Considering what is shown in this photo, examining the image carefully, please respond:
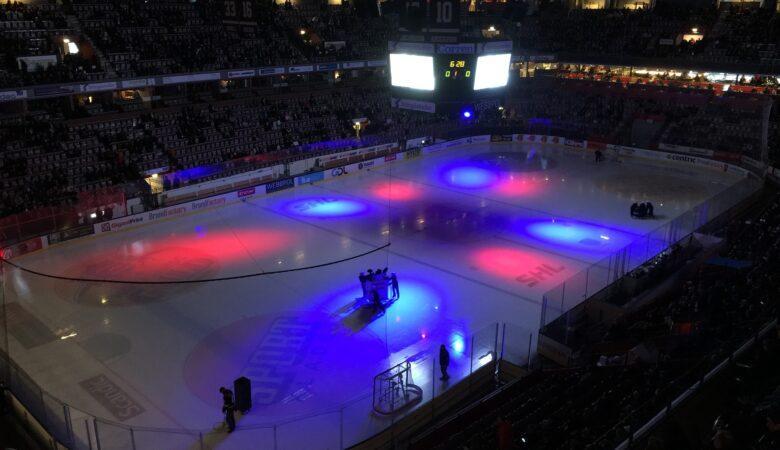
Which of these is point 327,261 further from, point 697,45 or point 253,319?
point 697,45

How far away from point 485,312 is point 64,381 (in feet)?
37.3

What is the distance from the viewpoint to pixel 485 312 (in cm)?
1827

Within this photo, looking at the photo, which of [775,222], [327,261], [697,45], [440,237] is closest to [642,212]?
[775,222]

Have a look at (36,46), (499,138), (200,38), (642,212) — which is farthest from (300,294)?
(499,138)

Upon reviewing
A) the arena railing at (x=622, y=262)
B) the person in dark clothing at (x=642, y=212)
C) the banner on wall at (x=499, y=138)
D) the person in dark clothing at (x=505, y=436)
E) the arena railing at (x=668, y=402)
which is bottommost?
the person in dark clothing at (x=642, y=212)

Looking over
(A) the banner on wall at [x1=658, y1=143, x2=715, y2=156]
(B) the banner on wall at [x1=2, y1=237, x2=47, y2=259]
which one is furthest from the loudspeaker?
(A) the banner on wall at [x1=658, y1=143, x2=715, y2=156]

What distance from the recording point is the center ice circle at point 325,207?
2883cm

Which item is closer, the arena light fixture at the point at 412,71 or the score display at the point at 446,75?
the score display at the point at 446,75

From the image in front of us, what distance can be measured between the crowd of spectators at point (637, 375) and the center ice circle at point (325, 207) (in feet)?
51.1

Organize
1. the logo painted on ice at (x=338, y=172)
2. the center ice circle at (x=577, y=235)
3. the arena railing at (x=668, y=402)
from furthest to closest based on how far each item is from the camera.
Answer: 1. the logo painted on ice at (x=338, y=172)
2. the center ice circle at (x=577, y=235)
3. the arena railing at (x=668, y=402)

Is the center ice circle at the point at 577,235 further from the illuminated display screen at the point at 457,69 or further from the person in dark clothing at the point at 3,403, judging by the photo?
the person in dark clothing at the point at 3,403

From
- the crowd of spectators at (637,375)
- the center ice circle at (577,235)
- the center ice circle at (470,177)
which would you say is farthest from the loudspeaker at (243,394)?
the center ice circle at (470,177)

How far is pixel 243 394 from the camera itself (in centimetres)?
1319

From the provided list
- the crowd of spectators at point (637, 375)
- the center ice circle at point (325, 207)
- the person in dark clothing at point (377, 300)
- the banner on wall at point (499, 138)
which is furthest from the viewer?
the banner on wall at point (499, 138)
